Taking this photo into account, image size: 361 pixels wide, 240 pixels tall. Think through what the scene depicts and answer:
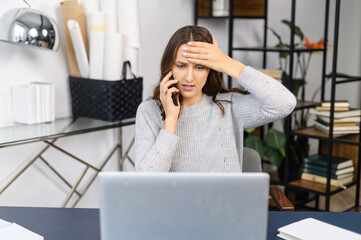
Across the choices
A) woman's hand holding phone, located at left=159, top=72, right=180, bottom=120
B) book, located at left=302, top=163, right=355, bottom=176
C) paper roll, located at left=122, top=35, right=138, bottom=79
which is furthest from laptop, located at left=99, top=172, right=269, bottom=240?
book, located at left=302, top=163, right=355, bottom=176

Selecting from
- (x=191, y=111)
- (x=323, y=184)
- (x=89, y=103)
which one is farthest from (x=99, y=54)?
(x=323, y=184)

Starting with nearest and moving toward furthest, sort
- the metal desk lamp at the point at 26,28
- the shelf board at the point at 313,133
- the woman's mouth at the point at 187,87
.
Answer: the woman's mouth at the point at 187,87, the metal desk lamp at the point at 26,28, the shelf board at the point at 313,133

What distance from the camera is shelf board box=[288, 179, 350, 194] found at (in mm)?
3001

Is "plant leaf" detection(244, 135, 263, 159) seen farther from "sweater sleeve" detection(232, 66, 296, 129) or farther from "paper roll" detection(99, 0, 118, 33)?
"sweater sleeve" detection(232, 66, 296, 129)

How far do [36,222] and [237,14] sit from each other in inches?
94.4

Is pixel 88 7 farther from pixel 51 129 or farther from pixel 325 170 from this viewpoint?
pixel 325 170

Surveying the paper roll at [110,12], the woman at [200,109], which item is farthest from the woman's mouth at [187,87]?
the paper roll at [110,12]

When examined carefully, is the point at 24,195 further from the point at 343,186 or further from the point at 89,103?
the point at 343,186

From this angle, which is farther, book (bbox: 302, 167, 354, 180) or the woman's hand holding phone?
book (bbox: 302, 167, 354, 180)

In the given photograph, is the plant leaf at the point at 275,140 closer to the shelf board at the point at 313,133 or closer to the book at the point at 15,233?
the shelf board at the point at 313,133

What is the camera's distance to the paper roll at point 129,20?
252 cm

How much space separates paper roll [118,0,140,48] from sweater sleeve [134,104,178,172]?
0.92 metres

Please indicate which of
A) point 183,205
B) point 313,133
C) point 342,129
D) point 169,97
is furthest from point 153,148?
point 342,129

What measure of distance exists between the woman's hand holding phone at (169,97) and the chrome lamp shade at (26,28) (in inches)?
26.0
